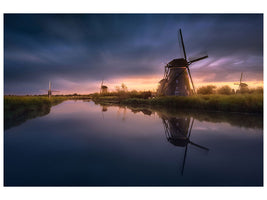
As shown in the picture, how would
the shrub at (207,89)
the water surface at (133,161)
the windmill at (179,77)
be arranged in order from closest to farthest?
the water surface at (133,161)
the windmill at (179,77)
the shrub at (207,89)

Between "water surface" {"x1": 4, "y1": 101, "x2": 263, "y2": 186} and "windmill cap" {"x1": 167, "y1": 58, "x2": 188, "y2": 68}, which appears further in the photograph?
"windmill cap" {"x1": 167, "y1": 58, "x2": 188, "y2": 68}

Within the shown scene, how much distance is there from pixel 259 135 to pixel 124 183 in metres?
6.00

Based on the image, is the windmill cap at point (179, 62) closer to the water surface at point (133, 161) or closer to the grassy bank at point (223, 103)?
the grassy bank at point (223, 103)

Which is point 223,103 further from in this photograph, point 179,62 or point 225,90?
point 225,90

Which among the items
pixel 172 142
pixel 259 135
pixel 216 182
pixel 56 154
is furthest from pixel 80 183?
pixel 259 135

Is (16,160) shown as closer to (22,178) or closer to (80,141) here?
(22,178)

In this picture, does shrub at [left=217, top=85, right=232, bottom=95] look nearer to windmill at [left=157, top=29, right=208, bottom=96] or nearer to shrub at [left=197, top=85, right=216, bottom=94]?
shrub at [left=197, top=85, right=216, bottom=94]

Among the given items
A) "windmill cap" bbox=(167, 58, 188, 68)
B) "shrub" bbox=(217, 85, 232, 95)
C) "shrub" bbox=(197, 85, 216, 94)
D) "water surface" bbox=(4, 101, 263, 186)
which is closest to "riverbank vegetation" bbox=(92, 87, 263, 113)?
"water surface" bbox=(4, 101, 263, 186)

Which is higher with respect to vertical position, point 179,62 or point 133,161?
point 179,62

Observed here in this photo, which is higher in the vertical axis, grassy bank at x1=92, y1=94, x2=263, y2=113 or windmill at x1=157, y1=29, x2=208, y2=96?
windmill at x1=157, y1=29, x2=208, y2=96

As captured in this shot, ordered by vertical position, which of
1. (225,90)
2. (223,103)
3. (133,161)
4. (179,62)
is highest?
(179,62)

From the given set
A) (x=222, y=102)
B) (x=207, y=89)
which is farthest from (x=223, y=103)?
(x=207, y=89)

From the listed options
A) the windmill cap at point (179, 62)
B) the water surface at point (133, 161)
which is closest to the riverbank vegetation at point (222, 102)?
the water surface at point (133, 161)

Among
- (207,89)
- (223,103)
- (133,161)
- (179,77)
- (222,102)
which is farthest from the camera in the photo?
(207,89)
